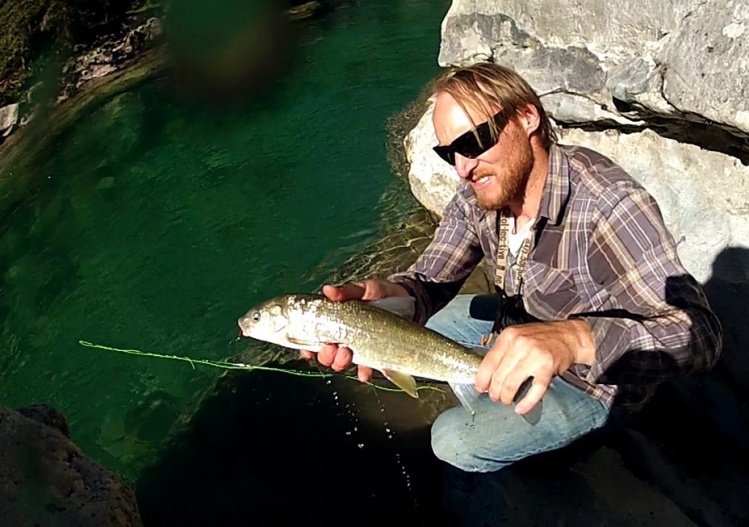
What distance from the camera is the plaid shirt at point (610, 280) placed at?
2.99 meters

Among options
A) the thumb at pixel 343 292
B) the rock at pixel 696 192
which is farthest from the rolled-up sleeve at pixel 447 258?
the rock at pixel 696 192

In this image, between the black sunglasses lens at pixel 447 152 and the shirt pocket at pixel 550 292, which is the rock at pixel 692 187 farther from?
the black sunglasses lens at pixel 447 152

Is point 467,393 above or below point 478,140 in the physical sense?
below

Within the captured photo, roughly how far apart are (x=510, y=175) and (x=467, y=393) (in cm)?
98

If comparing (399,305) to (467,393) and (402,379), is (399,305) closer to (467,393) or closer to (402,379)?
(402,379)

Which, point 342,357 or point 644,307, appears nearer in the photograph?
point 644,307

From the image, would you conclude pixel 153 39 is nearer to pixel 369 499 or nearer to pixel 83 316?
pixel 83 316

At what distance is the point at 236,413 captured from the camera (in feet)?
17.4

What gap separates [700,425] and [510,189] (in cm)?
196

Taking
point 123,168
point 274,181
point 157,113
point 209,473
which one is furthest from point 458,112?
point 157,113

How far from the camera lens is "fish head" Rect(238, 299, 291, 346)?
11.1 feet

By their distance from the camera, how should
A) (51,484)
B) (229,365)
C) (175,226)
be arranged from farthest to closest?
(175,226) → (229,365) → (51,484)

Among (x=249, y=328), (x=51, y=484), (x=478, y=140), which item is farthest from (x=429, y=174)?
(x=51, y=484)

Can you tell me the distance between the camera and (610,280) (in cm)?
329
